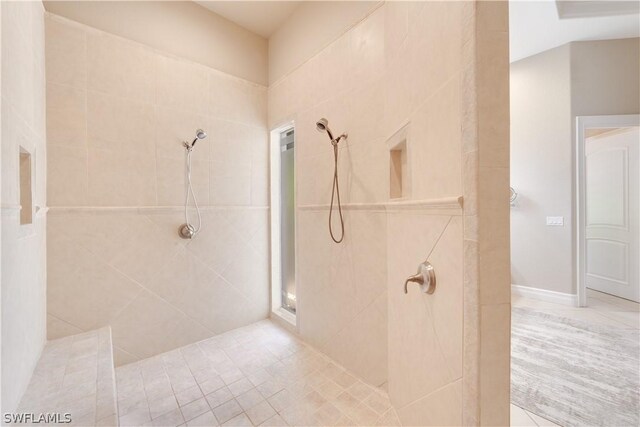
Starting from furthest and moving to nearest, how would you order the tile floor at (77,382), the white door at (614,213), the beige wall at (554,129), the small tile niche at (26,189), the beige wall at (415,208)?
the white door at (614,213) → the beige wall at (554,129) → the small tile niche at (26,189) → the tile floor at (77,382) → the beige wall at (415,208)

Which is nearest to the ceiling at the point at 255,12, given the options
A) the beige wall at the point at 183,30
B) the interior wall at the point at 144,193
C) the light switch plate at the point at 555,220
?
the beige wall at the point at 183,30

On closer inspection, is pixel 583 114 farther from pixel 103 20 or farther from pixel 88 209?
pixel 88 209

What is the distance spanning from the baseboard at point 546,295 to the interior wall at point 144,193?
3.43 metres

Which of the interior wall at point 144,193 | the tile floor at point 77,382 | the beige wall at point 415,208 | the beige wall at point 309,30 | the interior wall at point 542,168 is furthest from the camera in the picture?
the interior wall at point 542,168

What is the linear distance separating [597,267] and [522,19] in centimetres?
347

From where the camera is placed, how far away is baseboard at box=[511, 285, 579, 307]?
2.97 meters

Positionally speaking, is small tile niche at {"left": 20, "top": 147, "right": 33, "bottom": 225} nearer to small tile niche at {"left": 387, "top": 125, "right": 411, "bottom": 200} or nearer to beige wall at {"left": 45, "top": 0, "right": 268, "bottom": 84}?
beige wall at {"left": 45, "top": 0, "right": 268, "bottom": 84}

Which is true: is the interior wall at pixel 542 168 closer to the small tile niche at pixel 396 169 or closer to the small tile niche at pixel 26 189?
the small tile niche at pixel 396 169

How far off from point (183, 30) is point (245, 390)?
275cm

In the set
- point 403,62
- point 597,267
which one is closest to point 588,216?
point 597,267

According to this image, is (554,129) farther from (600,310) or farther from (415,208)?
(415,208)

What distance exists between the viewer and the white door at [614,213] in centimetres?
320

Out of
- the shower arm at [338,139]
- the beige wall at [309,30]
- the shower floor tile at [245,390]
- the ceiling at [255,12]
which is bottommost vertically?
the shower floor tile at [245,390]

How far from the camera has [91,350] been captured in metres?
1.51
